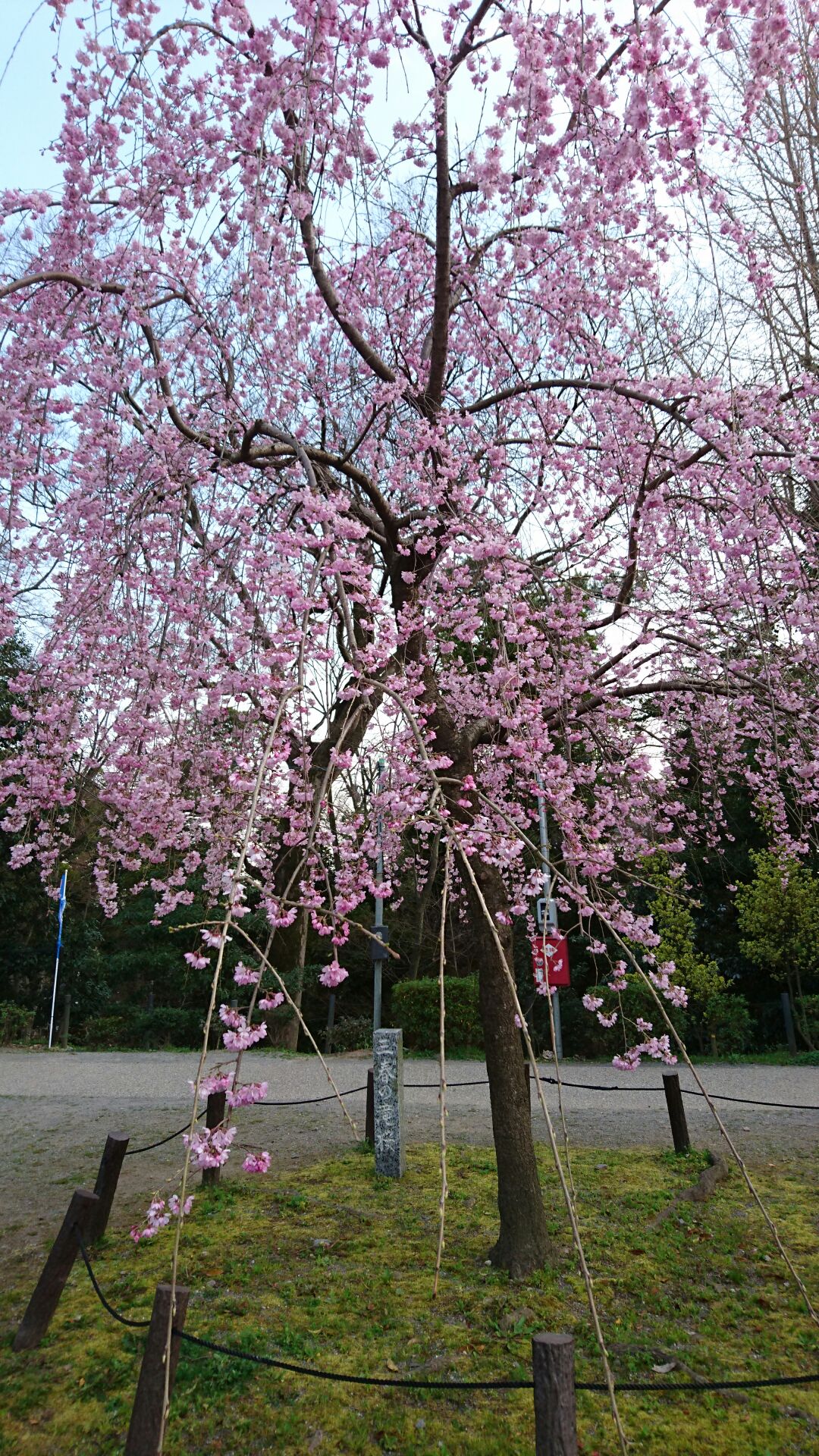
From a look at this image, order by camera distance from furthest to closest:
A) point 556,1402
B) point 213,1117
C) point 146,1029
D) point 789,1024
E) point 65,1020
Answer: point 65,1020, point 146,1029, point 789,1024, point 213,1117, point 556,1402

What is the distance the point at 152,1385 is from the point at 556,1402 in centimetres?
118

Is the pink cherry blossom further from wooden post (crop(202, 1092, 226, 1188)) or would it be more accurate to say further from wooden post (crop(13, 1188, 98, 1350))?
wooden post (crop(202, 1092, 226, 1188))

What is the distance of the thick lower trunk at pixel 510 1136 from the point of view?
412 cm

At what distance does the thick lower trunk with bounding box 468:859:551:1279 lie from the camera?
4.12 meters

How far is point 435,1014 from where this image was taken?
41.3 feet

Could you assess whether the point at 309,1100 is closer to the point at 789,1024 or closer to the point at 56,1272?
the point at 56,1272

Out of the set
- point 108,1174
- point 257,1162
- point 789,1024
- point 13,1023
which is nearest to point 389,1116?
point 108,1174

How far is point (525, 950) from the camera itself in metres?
15.4

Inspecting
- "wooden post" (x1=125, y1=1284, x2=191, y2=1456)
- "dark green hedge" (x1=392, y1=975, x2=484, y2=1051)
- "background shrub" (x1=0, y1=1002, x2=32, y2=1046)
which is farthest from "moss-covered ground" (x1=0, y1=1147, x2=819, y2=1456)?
"background shrub" (x1=0, y1=1002, x2=32, y2=1046)

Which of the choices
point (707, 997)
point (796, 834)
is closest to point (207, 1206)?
point (707, 997)

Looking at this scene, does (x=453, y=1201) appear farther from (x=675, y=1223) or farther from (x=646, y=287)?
(x=646, y=287)

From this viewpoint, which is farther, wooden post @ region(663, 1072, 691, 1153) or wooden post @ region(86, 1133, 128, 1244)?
wooden post @ region(663, 1072, 691, 1153)

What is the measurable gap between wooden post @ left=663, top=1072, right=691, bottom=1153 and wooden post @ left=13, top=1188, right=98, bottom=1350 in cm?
412

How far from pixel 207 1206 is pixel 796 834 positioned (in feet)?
33.5
